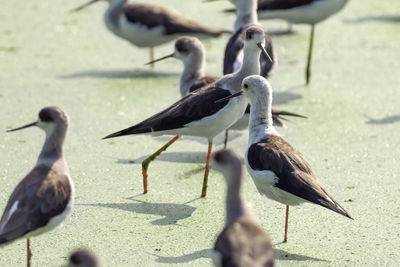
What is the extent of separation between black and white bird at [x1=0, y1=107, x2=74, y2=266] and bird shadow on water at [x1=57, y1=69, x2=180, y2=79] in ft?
12.2

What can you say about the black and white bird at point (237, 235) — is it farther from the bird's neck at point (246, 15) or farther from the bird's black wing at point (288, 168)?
the bird's neck at point (246, 15)

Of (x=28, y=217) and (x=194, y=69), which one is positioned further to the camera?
(x=194, y=69)

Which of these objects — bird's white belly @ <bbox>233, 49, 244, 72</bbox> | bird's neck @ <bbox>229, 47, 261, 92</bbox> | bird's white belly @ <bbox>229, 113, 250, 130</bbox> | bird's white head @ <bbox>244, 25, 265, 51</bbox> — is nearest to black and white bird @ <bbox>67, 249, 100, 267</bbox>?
bird's neck @ <bbox>229, 47, 261, 92</bbox>

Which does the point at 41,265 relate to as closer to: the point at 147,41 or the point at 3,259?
the point at 3,259

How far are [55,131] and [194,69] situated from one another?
2231mm

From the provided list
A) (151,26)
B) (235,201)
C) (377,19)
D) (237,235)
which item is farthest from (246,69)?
(377,19)

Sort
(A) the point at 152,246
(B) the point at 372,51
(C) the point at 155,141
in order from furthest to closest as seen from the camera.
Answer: (B) the point at 372,51 < (C) the point at 155,141 < (A) the point at 152,246

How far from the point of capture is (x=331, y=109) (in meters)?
6.88

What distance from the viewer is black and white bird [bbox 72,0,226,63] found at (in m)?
7.79

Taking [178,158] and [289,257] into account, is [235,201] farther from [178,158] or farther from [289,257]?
[178,158]

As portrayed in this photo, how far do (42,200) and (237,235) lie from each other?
0.94 metres

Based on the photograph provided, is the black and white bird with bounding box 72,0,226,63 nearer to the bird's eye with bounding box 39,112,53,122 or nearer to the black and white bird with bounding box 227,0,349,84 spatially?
the black and white bird with bounding box 227,0,349,84

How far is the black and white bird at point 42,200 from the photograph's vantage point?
359cm

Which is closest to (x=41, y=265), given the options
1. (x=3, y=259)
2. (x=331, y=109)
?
(x=3, y=259)
